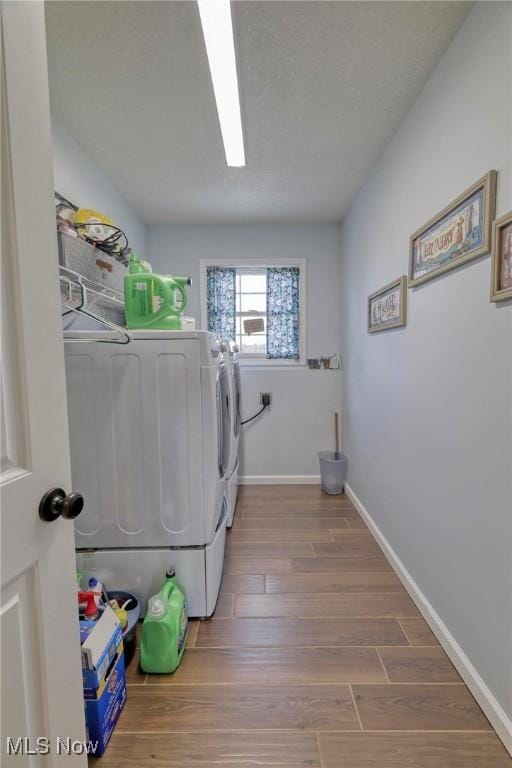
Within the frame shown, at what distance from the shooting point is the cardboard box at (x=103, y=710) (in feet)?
3.44

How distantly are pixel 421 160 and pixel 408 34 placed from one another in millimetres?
474

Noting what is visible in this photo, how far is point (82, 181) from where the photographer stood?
2.03 metres

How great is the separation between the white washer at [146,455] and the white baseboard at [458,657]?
3.42 feet

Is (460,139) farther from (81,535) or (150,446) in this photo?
(81,535)

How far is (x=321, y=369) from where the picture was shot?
3311 mm

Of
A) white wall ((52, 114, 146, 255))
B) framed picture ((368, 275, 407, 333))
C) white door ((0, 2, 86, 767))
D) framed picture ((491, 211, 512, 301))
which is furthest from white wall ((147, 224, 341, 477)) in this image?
white door ((0, 2, 86, 767))

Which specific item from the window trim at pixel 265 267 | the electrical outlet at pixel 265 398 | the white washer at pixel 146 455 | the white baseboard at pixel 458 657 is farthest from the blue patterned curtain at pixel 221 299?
the white baseboard at pixel 458 657

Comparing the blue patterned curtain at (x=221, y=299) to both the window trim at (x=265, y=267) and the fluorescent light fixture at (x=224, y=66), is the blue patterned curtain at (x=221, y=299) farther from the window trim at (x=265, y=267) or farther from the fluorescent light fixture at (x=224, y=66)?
the fluorescent light fixture at (x=224, y=66)

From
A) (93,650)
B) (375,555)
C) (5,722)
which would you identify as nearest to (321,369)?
(375,555)

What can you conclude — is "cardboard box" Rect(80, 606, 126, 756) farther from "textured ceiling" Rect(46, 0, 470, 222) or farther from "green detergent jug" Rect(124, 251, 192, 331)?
"textured ceiling" Rect(46, 0, 470, 222)

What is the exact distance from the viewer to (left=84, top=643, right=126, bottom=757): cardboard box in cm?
105

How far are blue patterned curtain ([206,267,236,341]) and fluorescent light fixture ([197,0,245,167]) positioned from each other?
4.38ft

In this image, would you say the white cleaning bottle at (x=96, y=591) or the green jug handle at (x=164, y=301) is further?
the green jug handle at (x=164, y=301)

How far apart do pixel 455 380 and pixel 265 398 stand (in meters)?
2.06
